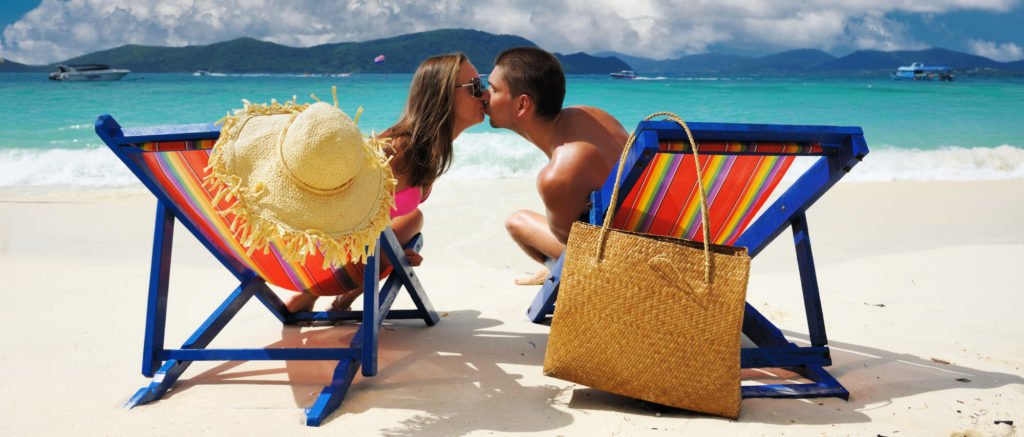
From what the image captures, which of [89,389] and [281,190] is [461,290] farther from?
[281,190]

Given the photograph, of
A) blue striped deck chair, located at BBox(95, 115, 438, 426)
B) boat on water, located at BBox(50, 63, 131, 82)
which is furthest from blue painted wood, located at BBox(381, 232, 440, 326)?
boat on water, located at BBox(50, 63, 131, 82)

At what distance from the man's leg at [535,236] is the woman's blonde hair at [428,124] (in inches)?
25.0

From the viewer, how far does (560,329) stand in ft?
8.23

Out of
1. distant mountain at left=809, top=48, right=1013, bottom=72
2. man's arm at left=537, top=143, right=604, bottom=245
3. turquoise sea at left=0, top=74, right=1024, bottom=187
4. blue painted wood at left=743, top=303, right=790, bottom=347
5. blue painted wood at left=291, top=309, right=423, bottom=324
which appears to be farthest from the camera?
distant mountain at left=809, top=48, right=1013, bottom=72

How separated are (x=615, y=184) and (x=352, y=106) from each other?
19.5 meters

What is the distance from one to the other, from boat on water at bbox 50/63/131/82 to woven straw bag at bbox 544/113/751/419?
119ft

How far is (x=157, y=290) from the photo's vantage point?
106 inches

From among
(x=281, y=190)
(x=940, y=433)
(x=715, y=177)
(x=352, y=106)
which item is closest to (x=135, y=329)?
(x=281, y=190)

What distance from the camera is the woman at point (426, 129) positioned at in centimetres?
313

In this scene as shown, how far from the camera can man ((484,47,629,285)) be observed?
324 cm

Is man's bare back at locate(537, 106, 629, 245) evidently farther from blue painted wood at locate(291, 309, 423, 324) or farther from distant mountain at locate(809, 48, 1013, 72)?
distant mountain at locate(809, 48, 1013, 72)

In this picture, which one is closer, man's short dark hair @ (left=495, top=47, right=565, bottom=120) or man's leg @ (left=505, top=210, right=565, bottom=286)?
man's short dark hair @ (left=495, top=47, right=565, bottom=120)

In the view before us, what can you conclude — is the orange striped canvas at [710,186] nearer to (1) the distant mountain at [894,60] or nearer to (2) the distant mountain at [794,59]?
(1) the distant mountain at [894,60]

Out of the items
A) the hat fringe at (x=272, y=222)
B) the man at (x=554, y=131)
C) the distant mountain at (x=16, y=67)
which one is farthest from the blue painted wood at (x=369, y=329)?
the distant mountain at (x=16, y=67)
